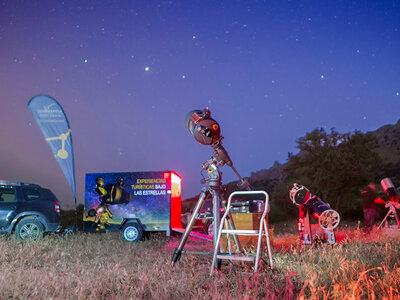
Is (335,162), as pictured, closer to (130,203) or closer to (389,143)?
(130,203)

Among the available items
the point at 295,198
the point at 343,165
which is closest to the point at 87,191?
the point at 295,198

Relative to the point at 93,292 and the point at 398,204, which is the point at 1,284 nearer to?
the point at 93,292

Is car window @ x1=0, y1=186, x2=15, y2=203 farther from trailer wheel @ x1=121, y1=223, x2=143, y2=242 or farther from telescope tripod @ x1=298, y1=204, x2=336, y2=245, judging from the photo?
telescope tripod @ x1=298, y1=204, x2=336, y2=245

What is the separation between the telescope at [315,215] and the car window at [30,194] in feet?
24.3

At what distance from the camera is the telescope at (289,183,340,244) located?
8031 millimetres

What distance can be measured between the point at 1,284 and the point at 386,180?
→ 9.30 meters

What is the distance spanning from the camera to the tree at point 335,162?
27.2 metres

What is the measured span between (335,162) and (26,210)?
73.7 ft

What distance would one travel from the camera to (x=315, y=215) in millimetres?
8289

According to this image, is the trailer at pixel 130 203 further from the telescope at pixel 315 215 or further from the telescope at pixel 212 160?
the telescope at pixel 212 160

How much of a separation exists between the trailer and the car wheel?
205 cm

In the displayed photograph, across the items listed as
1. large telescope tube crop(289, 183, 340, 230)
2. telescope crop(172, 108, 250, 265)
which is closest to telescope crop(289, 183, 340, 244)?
large telescope tube crop(289, 183, 340, 230)

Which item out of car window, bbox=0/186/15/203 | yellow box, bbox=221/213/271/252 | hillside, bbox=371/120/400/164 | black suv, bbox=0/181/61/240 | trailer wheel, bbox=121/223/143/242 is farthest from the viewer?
hillside, bbox=371/120/400/164

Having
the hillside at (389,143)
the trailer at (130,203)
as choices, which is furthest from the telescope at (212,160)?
the hillside at (389,143)
